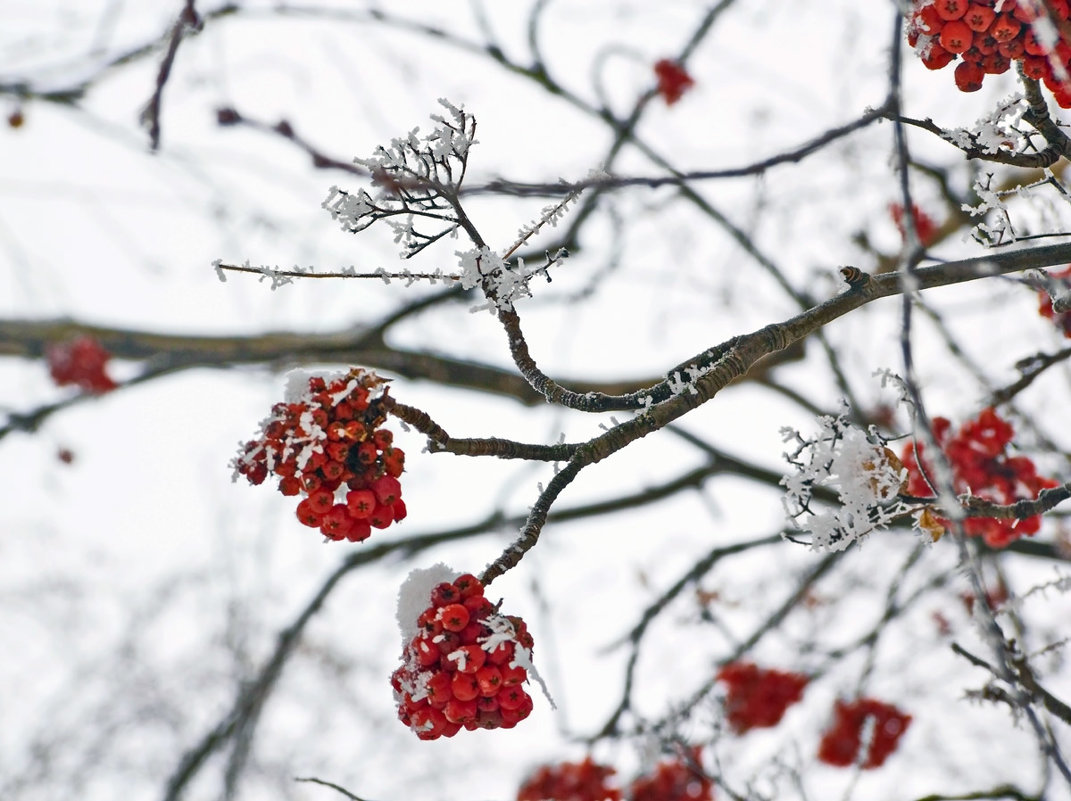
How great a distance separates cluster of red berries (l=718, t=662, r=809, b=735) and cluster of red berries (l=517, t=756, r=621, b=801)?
2.77 feet

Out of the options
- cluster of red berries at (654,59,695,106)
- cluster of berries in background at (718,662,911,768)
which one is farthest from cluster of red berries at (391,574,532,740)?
cluster of red berries at (654,59,695,106)

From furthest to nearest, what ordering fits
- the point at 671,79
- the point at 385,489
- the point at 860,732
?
the point at 671,79, the point at 860,732, the point at 385,489

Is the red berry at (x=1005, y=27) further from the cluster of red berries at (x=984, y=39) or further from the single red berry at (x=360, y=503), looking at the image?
the single red berry at (x=360, y=503)

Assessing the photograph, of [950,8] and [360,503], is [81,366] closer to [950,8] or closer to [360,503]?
[360,503]

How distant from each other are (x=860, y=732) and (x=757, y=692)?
1.30 feet

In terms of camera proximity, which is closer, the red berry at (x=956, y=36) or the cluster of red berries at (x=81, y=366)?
the red berry at (x=956, y=36)

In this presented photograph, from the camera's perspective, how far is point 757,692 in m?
3.48

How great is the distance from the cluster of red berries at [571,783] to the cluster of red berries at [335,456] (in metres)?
1.86

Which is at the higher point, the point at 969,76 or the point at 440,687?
the point at 969,76

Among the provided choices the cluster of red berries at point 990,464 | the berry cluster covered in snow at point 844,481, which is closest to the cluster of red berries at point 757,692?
the cluster of red berries at point 990,464

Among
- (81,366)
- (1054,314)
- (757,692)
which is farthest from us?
(81,366)

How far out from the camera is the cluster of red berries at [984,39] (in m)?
1.22

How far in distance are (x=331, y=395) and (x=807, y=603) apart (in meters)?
4.10

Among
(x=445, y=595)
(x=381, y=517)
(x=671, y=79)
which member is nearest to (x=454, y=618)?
(x=445, y=595)
